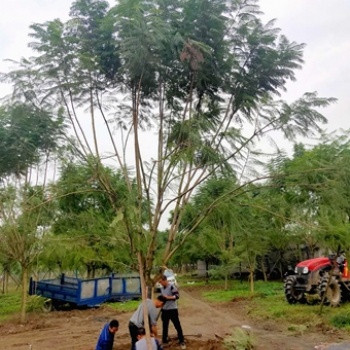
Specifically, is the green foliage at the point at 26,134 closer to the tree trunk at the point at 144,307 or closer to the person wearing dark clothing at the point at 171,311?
the tree trunk at the point at 144,307

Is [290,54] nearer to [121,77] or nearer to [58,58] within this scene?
[121,77]

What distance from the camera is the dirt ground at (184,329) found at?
931 cm

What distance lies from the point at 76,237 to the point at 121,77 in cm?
263

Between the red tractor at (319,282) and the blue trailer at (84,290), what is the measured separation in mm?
7508

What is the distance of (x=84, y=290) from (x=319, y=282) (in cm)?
905

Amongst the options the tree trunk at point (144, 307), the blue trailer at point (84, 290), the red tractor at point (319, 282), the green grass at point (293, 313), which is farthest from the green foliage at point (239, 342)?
the blue trailer at point (84, 290)

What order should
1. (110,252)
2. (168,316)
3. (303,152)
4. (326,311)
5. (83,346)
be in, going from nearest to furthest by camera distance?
(303,152) < (168,316) < (83,346) < (110,252) < (326,311)

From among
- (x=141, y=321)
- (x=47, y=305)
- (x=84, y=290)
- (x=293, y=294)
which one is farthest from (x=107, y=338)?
(x=47, y=305)

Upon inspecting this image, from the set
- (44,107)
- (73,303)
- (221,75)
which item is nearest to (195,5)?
(221,75)

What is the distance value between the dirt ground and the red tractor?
1.94 metres

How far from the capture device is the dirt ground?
9.31m

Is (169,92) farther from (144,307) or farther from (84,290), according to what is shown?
(84,290)

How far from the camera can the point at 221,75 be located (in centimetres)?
675

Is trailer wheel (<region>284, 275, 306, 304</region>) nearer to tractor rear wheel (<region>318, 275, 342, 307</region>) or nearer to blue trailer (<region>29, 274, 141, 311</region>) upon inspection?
tractor rear wheel (<region>318, 275, 342, 307</region>)
